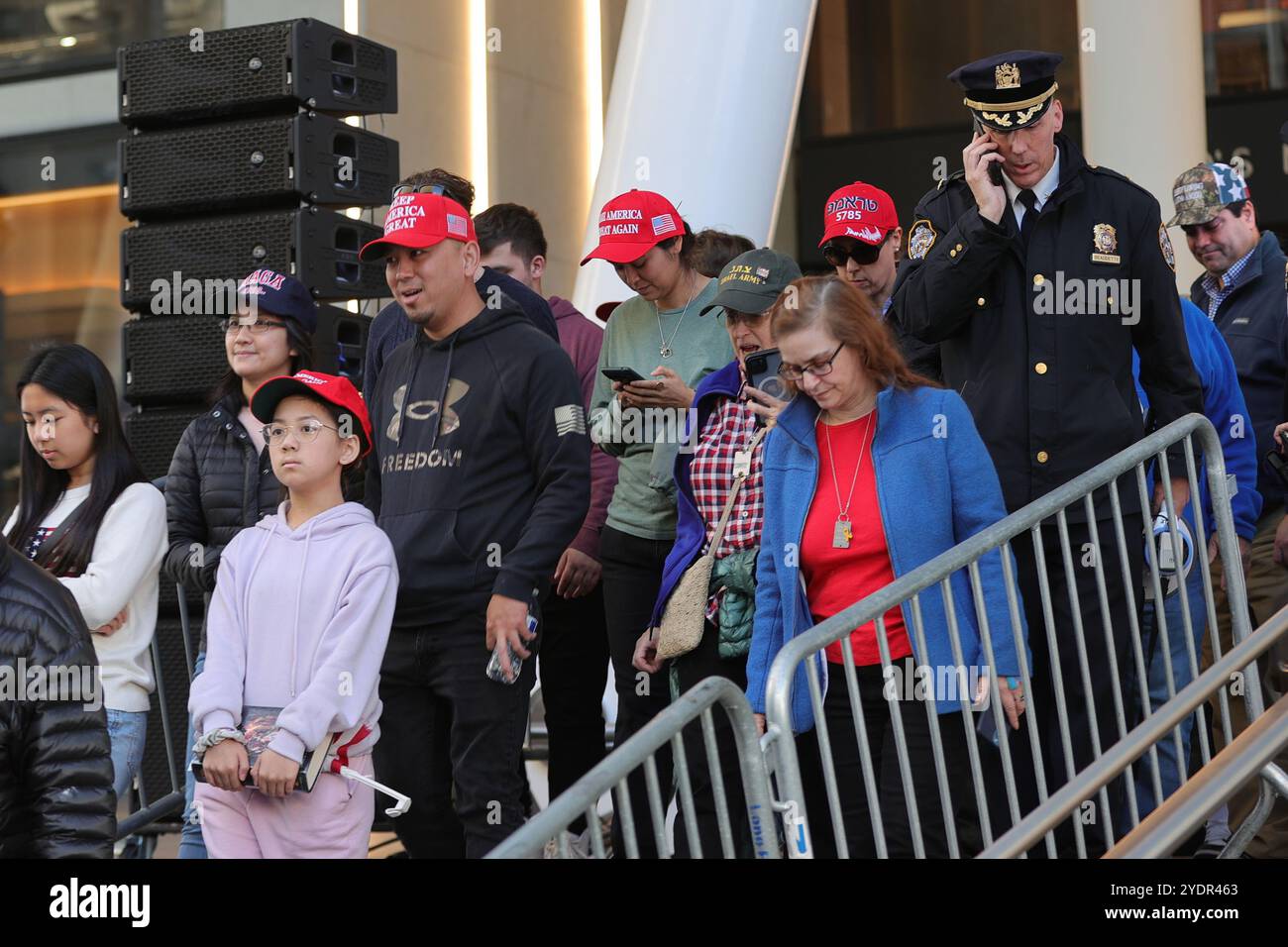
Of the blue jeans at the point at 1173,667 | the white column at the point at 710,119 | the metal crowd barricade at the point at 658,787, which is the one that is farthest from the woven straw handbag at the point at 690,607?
the white column at the point at 710,119

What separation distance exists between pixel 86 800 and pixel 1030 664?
226 cm

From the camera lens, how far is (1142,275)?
454cm

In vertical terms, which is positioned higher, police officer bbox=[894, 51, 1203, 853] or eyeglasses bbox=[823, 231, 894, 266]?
eyeglasses bbox=[823, 231, 894, 266]

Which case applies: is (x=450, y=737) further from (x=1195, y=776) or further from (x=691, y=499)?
(x=1195, y=776)

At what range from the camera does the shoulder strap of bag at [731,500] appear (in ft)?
15.2

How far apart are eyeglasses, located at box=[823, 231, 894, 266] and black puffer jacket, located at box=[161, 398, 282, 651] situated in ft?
6.18

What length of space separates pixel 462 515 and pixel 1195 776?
190 cm

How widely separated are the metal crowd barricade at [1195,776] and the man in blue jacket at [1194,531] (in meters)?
0.33

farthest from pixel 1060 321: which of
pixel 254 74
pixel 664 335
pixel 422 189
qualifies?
pixel 254 74

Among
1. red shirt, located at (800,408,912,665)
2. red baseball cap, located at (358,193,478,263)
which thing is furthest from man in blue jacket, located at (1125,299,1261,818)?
red baseball cap, located at (358,193,478,263)

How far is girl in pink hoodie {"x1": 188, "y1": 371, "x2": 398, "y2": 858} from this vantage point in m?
4.09

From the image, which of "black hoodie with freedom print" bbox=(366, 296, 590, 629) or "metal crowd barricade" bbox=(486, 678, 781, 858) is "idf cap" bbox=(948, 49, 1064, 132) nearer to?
"black hoodie with freedom print" bbox=(366, 296, 590, 629)

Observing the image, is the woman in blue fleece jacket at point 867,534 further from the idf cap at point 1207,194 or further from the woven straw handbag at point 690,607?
the idf cap at point 1207,194

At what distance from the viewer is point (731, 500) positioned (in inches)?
183
